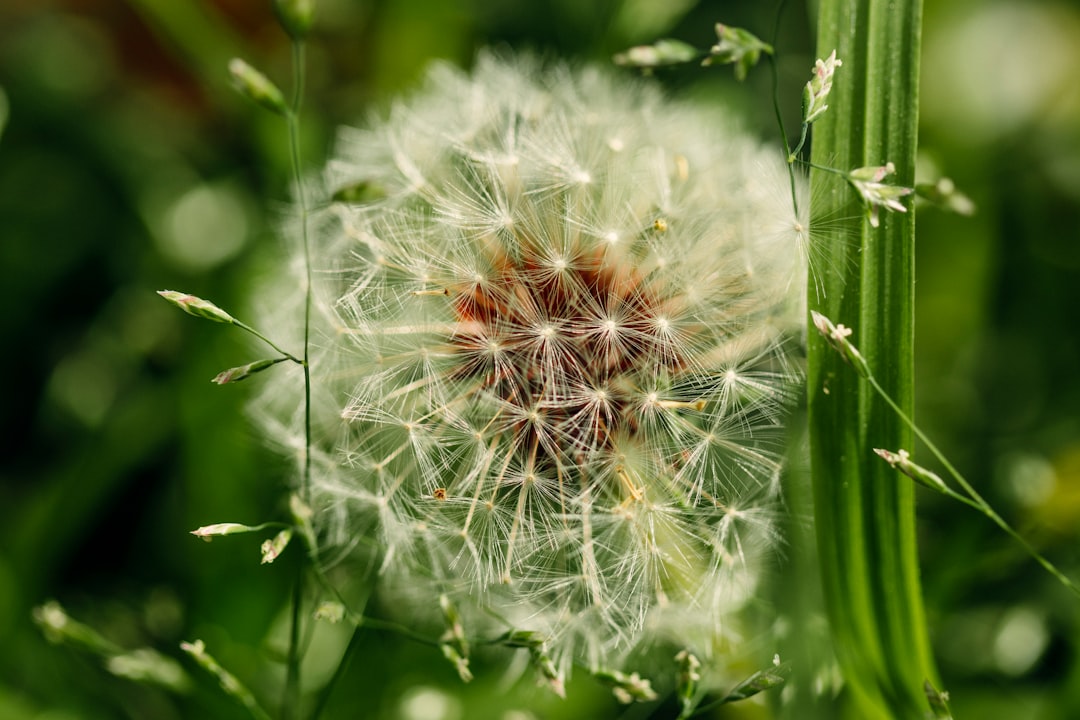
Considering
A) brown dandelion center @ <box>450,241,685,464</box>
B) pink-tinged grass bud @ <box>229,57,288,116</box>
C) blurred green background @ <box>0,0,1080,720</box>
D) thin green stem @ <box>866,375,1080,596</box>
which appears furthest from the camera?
blurred green background @ <box>0,0,1080,720</box>

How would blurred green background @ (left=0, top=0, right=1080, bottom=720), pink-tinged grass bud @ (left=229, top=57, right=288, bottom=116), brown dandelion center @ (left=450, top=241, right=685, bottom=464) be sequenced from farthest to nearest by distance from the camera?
1. blurred green background @ (left=0, top=0, right=1080, bottom=720)
2. brown dandelion center @ (left=450, top=241, right=685, bottom=464)
3. pink-tinged grass bud @ (left=229, top=57, right=288, bottom=116)

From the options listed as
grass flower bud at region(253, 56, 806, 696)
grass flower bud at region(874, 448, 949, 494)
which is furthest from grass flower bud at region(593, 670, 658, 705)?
grass flower bud at region(874, 448, 949, 494)

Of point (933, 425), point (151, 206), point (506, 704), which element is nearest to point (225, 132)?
point (151, 206)

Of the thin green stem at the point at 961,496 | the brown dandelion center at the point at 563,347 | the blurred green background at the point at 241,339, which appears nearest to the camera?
the thin green stem at the point at 961,496

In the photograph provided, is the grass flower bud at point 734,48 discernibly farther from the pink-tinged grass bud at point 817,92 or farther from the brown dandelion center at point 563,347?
the brown dandelion center at point 563,347

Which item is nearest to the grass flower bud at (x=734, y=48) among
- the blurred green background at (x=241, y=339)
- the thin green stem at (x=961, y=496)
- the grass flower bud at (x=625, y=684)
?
the thin green stem at (x=961, y=496)

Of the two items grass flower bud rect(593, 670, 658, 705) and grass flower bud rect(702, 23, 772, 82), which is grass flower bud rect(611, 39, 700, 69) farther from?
grass flower bud rect(593, 670, 658, 705)
